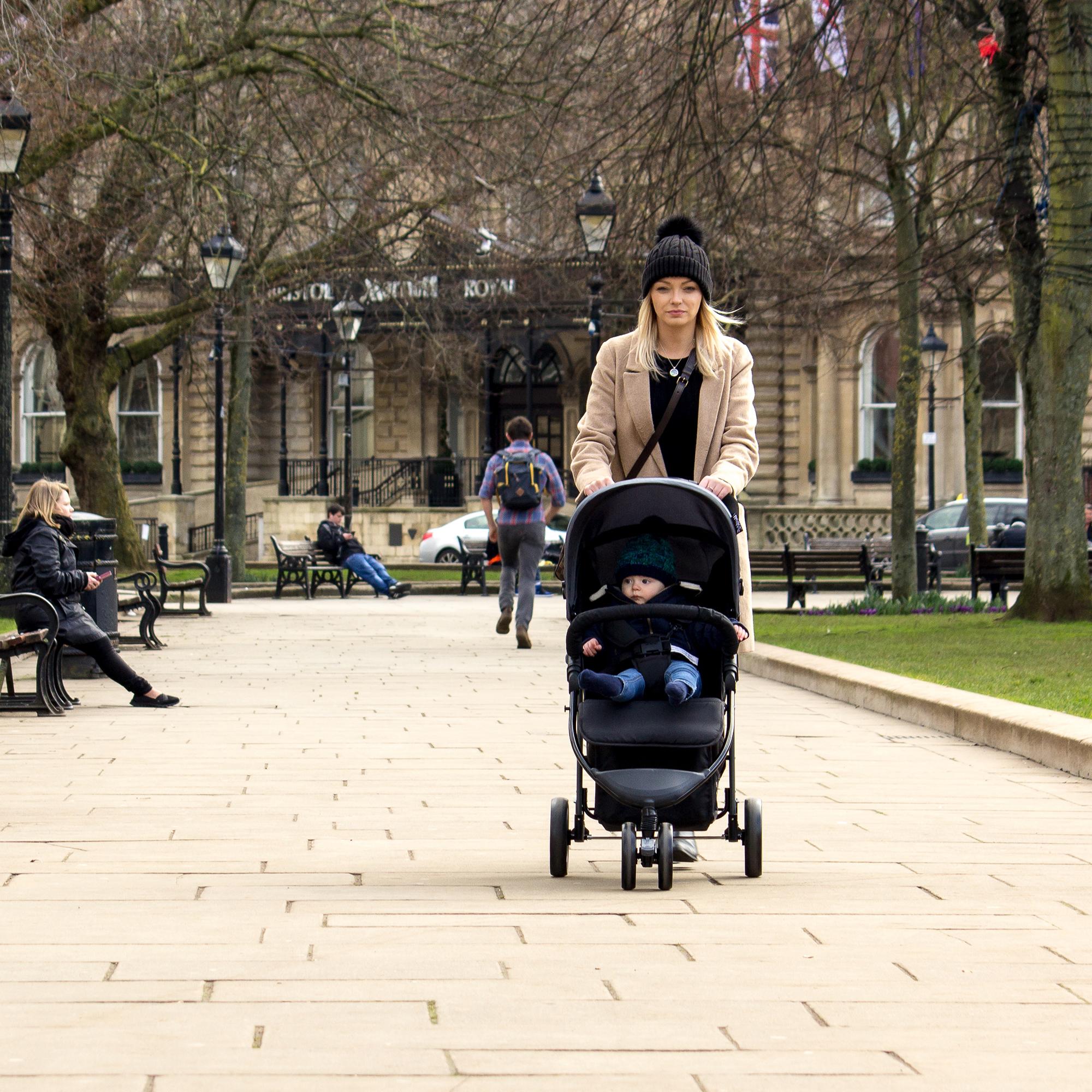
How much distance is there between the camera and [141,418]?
45.1 meters

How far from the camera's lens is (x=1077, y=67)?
15.1 m

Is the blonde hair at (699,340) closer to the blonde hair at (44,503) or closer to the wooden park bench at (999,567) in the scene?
the blonde hair at (44,503)

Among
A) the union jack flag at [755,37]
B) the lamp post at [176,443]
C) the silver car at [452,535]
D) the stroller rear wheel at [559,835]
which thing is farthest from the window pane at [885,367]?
the stroller rear wheel at [559,835]

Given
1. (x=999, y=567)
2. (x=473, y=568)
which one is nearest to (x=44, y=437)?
(x=473, y=568)

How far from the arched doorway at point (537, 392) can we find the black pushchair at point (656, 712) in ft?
131

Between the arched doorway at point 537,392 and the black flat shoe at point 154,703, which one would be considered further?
the arched doorway at point 537,392

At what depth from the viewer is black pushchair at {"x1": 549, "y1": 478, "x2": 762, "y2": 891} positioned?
16.9 feet

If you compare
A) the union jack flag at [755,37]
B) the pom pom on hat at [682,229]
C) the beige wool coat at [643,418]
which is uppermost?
the union jack flag at [755,37]

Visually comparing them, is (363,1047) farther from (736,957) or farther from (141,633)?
(141,633)

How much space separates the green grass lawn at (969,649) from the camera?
10.4 m

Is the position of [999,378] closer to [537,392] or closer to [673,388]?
[537,392]

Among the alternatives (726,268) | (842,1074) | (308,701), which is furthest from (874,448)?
(842,1074)

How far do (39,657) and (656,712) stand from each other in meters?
5.62

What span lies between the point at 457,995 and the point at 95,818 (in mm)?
2985
